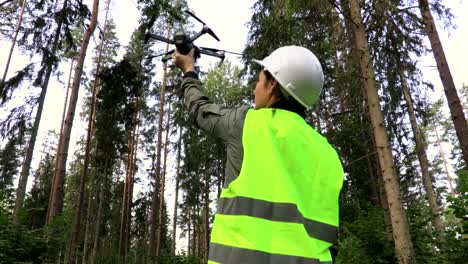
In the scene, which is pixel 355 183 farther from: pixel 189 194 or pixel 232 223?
pixel 232 223

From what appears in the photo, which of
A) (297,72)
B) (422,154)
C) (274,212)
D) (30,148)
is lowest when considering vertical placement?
(274,212)

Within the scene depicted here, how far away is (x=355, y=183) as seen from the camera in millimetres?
16516

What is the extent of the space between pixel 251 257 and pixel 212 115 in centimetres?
65

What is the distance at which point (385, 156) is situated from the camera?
6.54 m

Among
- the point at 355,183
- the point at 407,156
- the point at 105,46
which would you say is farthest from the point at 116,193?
the point at 407,156

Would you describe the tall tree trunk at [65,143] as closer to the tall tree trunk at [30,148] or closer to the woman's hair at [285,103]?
the tall tree trunk at [30,148]

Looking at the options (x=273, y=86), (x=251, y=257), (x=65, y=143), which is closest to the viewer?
(x=251, y=257)

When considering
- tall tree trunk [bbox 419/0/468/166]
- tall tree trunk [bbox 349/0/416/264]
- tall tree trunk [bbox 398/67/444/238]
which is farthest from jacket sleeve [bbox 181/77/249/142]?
tall tree trunk [bbox 398/67/444/238]

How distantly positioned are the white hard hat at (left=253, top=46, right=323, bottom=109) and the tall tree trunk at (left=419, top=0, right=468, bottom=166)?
7105 millimetres

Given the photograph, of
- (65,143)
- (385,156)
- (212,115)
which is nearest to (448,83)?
(385,156)

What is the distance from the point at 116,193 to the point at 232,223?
1239 inches

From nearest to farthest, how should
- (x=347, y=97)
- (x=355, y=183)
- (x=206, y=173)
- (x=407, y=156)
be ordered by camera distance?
(x=347, y=97) < (x=407, y=156) < (x=355, y=183) < (x=206, y=173)

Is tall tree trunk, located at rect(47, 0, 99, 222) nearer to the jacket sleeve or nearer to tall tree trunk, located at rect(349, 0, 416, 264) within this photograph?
tall tree trunk, located at rect(349, 0, 416, 264)

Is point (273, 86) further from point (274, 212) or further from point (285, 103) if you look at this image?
point (274, 212)
